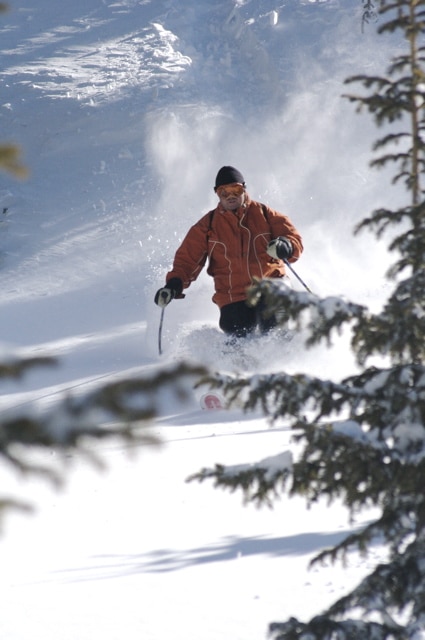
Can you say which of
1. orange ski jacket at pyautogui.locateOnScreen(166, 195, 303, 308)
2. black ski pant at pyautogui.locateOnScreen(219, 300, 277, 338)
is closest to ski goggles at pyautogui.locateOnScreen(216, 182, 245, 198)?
orange ski jacket at pyautogui.locateOnScreen(166, 195, 303, 308)

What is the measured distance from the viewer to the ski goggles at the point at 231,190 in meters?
8.85

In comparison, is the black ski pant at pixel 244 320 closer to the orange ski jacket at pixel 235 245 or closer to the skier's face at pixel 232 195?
the orange ski jacket at pixel 235 245

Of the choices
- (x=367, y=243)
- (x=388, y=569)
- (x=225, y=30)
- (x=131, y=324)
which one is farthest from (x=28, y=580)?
(x=225, y=30)

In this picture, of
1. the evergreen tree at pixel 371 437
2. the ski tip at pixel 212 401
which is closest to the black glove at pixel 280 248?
the ski tip at pixel 212 401

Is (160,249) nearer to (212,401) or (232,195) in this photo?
(232,195)

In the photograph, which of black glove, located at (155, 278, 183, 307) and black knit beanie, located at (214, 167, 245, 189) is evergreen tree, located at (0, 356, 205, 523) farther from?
black glove, located at (155, 278, 183, 307)

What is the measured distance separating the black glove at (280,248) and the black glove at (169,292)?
114cm

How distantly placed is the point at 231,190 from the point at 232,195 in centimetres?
5

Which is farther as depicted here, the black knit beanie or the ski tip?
the black knit beanie

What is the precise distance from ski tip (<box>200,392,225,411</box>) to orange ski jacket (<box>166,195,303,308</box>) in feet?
5.72

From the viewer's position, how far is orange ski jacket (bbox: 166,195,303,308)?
9.03 m

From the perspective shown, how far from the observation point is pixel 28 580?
154 inches

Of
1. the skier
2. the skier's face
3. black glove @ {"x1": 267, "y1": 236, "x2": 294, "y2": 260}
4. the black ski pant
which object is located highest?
the skier's face

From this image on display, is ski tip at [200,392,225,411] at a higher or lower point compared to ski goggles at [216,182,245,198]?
lower
